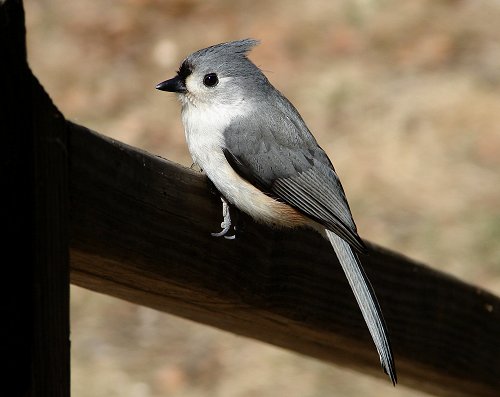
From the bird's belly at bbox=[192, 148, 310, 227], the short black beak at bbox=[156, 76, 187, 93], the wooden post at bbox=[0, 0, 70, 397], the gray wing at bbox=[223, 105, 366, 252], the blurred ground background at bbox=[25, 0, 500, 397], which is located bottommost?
the wooden post at bbox=[0, 0, 70, 397]

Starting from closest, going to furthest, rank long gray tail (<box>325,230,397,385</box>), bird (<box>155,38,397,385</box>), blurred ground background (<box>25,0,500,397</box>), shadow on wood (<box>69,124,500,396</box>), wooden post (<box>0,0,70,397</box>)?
wooden post (<box>0,0,70,397</box>) < shadow on wood (<box>69,124,500,396</box>) < long gray tail (<box>325,230,397,385</box>) < bird (<box>155,38,397,385</box>) < blurred ground background (<box>25,0,500,397</box>)

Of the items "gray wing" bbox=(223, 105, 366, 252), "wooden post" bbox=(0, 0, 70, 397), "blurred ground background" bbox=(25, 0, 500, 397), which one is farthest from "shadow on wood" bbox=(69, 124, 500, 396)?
"blurred ground background" bbox=(25, 0, 500, 397)

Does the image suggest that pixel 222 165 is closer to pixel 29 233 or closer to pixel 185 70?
pixel 185 70

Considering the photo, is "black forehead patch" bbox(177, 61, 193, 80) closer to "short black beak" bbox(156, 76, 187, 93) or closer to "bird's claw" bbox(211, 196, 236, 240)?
"short black beak" bbox(156, 76, 187, 93)

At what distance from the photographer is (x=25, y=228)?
152 centimetres

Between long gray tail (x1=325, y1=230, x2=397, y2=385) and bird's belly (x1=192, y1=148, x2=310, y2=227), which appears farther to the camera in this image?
bird's belly (x1=192, y1=148, x2=310, y2=227)

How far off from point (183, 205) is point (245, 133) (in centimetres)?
118

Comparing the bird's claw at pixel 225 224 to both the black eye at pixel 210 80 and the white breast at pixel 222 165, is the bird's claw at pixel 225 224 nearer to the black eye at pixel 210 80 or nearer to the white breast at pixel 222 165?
the white breast at pixel 222 165

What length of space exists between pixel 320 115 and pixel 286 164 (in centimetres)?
485

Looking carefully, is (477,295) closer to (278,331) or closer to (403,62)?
(278,331)

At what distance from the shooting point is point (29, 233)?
5.02ft

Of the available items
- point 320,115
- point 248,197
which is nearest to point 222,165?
point 248,197

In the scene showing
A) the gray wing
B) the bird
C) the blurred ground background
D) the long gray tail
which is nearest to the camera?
the long gray tail

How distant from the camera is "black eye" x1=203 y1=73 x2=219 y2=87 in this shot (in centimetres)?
360
